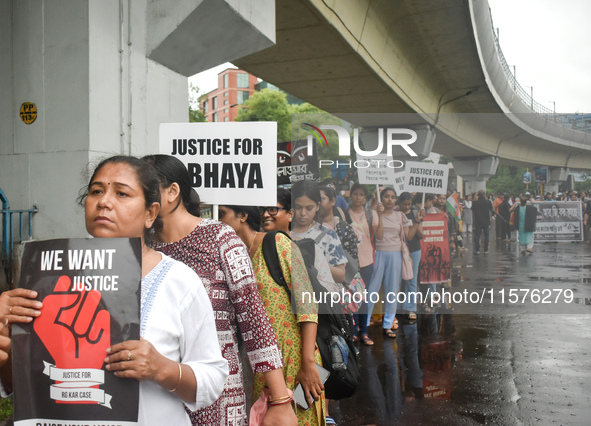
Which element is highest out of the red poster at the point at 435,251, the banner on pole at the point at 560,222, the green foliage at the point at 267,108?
the green foliage at the point at 267,108

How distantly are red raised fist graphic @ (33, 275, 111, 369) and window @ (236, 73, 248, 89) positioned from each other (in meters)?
92.8

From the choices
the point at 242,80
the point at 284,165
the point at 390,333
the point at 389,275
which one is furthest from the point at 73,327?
the point at 242,80

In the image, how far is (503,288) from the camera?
3832mm

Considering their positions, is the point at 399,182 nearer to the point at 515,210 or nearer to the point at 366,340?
the point at 515,210

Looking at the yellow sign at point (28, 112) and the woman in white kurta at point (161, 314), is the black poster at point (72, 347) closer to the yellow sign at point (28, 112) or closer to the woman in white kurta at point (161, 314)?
the woman in white kurta at point (161, 314)

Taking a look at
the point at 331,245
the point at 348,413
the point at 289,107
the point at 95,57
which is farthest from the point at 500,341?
the point at 289,107

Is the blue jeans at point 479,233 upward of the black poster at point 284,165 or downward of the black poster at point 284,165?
downward

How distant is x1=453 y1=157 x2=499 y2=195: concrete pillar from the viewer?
397 centimetres

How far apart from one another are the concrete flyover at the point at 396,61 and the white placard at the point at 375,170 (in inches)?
42.0

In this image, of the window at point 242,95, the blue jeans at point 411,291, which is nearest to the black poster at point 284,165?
the blue jeans at point 411,291

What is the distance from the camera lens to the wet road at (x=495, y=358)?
12.6 feet

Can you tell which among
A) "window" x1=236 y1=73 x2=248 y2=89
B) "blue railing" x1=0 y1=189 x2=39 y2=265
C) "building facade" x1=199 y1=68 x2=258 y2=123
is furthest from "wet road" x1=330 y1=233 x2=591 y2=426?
"window" x1=236 y1=73 x2=248 y2=89

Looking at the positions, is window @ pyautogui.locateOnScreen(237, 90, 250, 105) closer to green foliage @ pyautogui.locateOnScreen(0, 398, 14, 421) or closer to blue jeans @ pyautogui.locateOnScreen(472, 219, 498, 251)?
blue jeans @ pyautogui.locateOnScreen(472, 219, 498, 251)

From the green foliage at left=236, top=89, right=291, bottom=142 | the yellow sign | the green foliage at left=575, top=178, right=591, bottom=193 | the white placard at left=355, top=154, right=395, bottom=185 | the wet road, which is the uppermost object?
the green foliage at left=236, top=89, right=291, bottom=142
